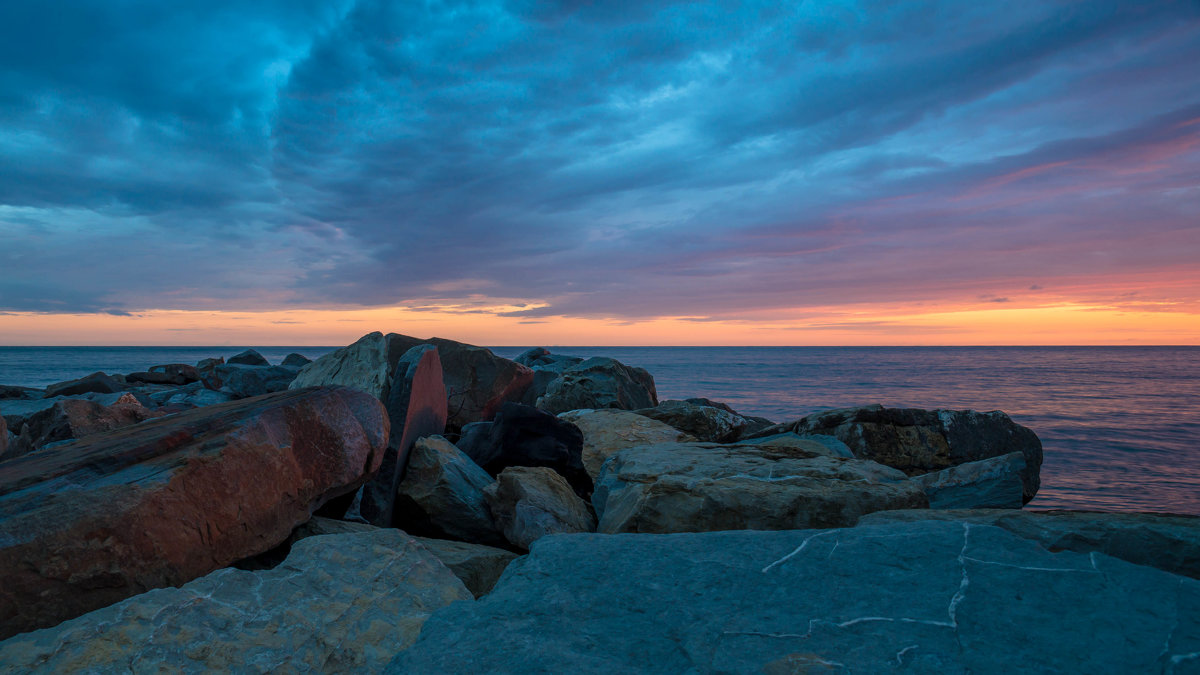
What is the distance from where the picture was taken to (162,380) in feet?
65.4

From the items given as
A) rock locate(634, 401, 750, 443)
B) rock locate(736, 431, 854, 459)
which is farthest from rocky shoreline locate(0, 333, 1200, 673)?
rock locate(634, 401, 750, 443)

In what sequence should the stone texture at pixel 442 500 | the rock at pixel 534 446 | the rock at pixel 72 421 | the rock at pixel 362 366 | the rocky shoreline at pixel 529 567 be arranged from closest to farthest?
the rocky shoreline at pixel 529 567 → the stone texture at pixel 442 500 → the rock at pixel 534 446 → the rock at pixel 72 421 → the rock at pixel 362 366

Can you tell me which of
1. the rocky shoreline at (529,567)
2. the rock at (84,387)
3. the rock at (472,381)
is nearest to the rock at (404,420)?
the rocky shoreline at (529,567)

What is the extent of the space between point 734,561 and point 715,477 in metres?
1.71

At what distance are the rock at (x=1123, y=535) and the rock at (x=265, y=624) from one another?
227cm

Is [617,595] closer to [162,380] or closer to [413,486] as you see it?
[413,486]

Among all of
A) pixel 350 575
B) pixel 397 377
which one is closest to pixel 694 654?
pixel 350 575

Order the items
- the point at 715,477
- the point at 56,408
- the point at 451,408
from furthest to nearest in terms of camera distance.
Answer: the point at 451,408 → the point at 56,408 → the point at 715,477

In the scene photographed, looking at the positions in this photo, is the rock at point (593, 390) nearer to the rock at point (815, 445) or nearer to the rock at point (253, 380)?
the rock at point (815, 445)

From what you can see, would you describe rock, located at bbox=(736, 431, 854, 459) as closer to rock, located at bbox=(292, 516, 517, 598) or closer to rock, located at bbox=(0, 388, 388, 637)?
rock, located at bbox=(292, 516, 517, 598)

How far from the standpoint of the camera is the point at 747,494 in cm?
381

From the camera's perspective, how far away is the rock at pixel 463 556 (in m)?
3.39

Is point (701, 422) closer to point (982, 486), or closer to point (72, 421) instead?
point (982, 486)

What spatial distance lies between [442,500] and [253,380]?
904cm
